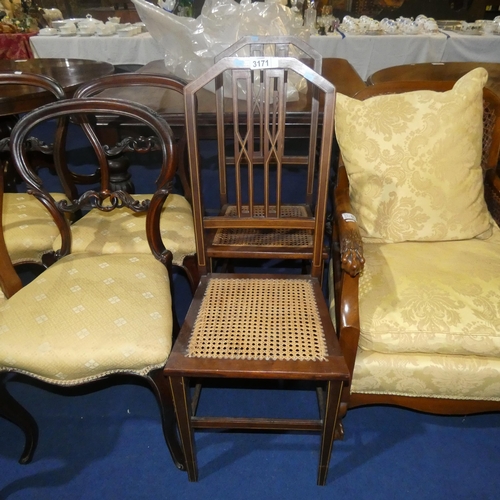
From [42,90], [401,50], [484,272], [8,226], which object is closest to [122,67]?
[42,90]

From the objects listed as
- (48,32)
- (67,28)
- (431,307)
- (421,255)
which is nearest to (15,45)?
(48,32)

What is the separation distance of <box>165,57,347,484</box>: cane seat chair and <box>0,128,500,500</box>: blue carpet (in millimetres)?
100

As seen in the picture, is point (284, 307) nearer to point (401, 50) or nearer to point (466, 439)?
point (466, 439)

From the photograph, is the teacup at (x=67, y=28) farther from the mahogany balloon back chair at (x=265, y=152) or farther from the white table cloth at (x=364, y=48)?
the mahogany balloon back chair at (x=265, y=152)

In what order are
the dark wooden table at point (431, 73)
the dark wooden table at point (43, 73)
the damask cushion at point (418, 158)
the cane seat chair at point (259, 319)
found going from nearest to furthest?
the cane seat chair at point (259, 319)
the damask cushion at point (418, 158)
the dark wooden table at point (43, 73)
the dark wooden table at point (431, 73)

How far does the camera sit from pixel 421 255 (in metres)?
1.18

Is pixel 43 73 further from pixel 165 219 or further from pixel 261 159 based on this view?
pixel 261 159

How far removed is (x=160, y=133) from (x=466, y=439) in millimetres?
1294

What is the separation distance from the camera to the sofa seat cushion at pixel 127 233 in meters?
1.27

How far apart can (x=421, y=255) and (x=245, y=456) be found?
82 centimetres

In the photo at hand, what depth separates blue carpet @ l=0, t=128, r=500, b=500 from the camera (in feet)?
3.56

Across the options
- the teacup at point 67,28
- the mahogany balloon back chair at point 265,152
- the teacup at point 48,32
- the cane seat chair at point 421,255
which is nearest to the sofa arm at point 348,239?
the cane seat chair at point 421,255

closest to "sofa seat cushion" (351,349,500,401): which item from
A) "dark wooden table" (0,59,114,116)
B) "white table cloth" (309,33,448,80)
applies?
"dark wooden table" (0,59,114,116)

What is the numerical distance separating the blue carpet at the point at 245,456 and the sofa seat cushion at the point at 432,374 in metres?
0.22
